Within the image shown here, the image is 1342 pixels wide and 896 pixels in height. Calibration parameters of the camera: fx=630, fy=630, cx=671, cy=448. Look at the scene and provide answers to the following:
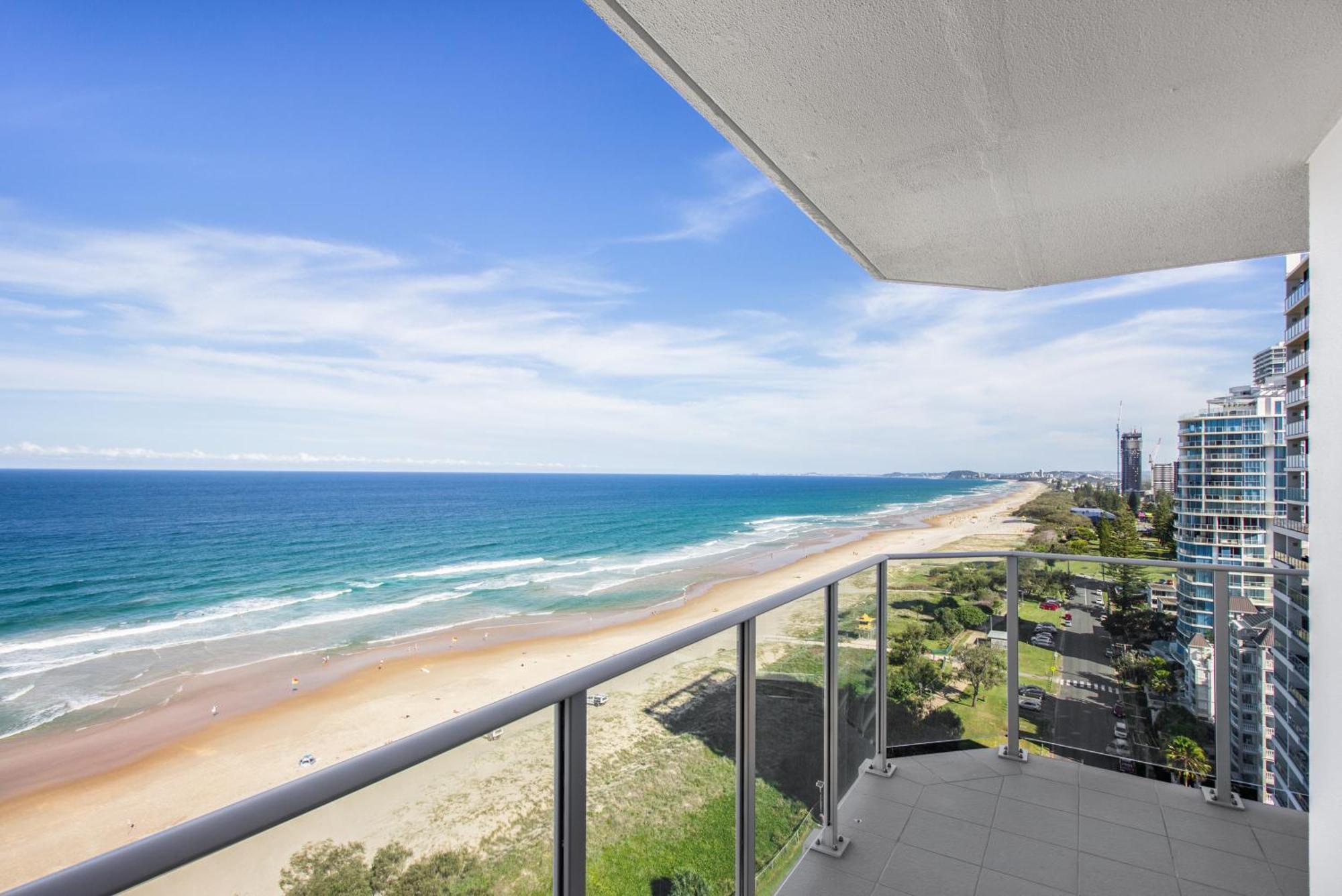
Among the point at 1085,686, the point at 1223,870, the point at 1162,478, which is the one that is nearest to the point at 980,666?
the point at 1085,686

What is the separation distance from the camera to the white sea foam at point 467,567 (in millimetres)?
26062

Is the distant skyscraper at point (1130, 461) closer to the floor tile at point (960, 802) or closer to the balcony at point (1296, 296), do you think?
the balcony at point (1296, 296)

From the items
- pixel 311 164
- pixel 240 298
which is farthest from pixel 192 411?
pixel 311 164

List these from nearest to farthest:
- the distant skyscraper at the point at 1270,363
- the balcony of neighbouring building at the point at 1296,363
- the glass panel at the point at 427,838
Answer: the glass panel at the point at 427,838
the balcony of neighbouring building at the point at 1296,363
the distant skyscraper at the point at 1270,363

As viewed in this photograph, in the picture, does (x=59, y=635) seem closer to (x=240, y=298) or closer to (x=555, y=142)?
(x=240, y=298)

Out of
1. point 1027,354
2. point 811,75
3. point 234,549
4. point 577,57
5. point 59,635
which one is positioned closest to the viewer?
point 811,75

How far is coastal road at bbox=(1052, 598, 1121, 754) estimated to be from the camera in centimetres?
286

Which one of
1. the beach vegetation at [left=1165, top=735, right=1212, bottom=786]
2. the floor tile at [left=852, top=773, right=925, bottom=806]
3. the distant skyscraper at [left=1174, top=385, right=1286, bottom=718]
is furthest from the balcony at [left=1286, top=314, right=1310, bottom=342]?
the floor tile at [left=852, top=773, right=925, bottom=806]

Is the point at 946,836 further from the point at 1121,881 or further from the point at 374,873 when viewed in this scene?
the point at 374,873

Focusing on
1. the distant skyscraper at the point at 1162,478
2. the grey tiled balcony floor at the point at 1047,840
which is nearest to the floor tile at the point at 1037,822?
the grey tiled balcony floor at the point at 1047,840

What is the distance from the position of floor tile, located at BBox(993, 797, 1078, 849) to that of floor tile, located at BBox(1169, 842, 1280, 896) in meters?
0.31

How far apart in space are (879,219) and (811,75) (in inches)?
37.5

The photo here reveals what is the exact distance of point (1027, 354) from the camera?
33.9 m

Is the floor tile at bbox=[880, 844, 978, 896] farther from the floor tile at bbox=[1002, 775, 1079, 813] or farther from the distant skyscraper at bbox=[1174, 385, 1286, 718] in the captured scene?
the distant skyscraper at bbox=[1174, 385, 1286, 718]
